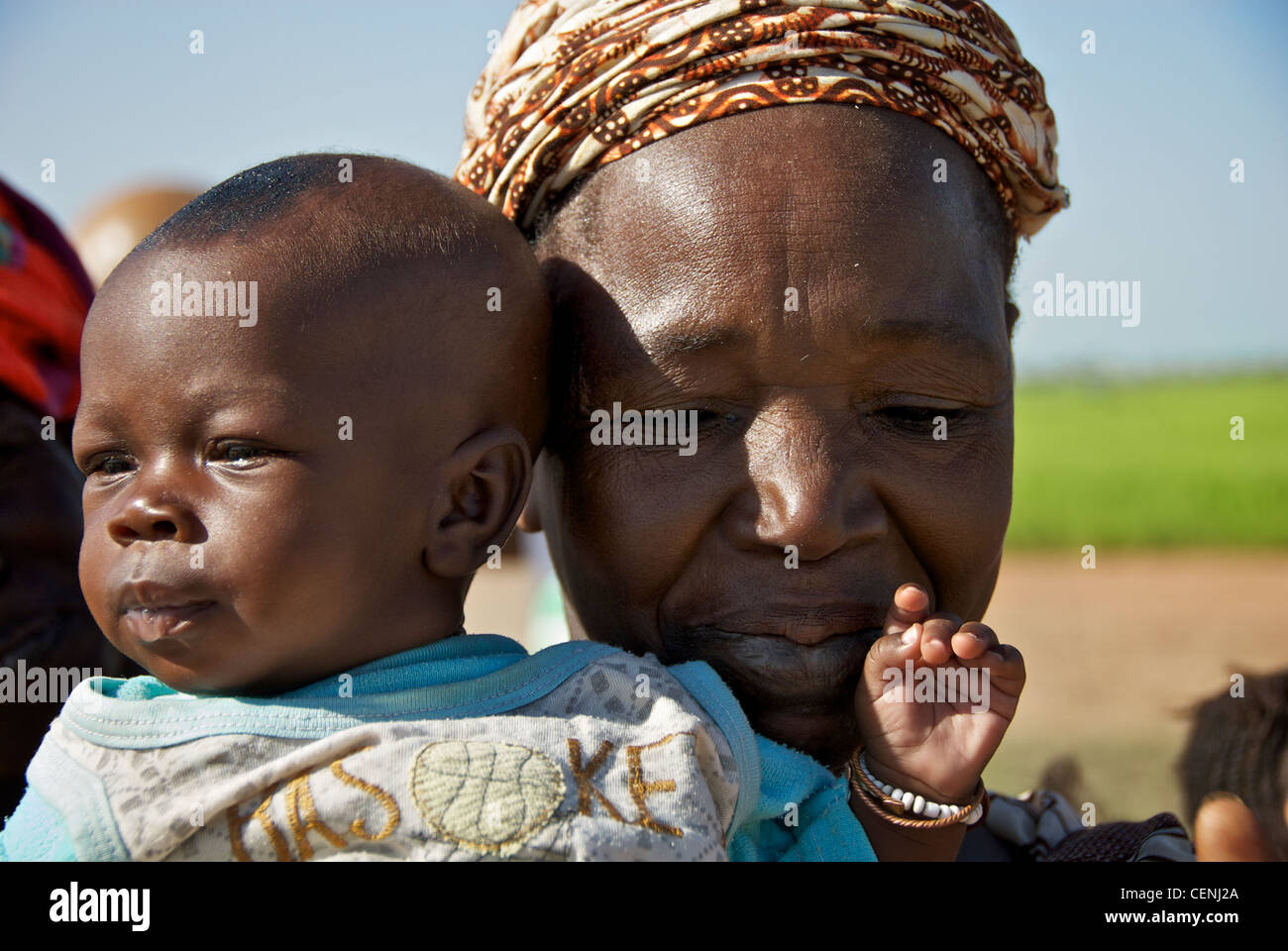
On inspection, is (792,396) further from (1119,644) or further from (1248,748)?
(1119,644)

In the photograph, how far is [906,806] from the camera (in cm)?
209

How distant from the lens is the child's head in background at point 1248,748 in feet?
12.0

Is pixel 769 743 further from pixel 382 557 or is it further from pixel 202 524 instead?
pixel 202 524

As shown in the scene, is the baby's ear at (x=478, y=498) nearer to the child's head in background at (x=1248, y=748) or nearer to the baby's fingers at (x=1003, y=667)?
the baby's fingers at (x=1003, y=667)

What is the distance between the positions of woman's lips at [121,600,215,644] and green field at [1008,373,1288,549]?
46.3 ft

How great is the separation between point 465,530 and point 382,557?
175 millimetres

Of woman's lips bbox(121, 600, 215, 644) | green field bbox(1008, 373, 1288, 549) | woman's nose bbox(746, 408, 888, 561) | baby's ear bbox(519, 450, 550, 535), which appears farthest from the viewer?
green field bbox(1008, 373, 1288, 549)

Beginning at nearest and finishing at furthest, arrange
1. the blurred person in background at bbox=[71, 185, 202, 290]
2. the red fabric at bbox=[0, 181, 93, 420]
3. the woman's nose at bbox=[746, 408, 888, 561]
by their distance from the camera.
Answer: the woman's nose at bbox=[746, 408, 888, 561], the red fabric at bbox=[0, 181, 93, 420], the blurred person in background at bbox=[71, 185, 202, 290]

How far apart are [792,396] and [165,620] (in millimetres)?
1120

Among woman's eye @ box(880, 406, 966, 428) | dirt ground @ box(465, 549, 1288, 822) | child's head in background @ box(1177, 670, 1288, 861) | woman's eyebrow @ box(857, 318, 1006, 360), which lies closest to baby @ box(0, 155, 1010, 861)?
woman's eye @ box(880, 406, 966, 428)

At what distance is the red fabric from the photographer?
2.96 metres

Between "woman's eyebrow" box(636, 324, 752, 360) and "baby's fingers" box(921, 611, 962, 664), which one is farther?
"woman's eyebrow" box(636, 324, 752, 360)

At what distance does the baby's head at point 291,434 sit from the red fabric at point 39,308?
3.18 ft

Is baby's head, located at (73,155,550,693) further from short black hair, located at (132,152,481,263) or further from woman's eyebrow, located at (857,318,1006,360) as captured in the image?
woman's eyebrow, located at (857,318,1006,360)
